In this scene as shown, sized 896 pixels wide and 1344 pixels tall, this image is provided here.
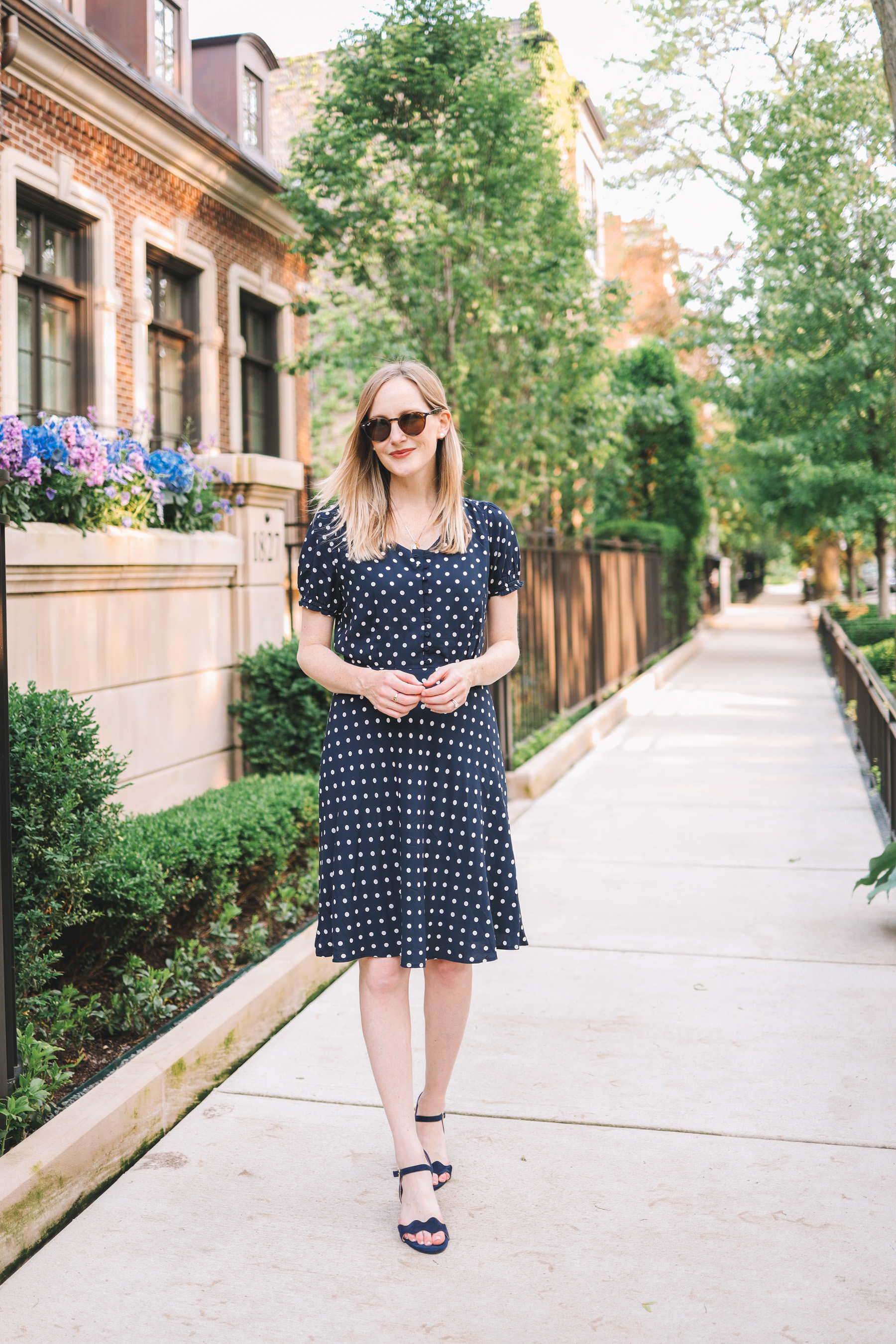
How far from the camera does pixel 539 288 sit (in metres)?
12.4

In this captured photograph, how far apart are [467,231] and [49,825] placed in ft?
30.9

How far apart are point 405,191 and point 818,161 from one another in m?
6.14

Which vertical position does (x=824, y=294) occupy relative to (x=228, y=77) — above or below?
below

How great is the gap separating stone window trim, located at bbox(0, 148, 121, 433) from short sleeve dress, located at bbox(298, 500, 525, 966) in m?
7.80

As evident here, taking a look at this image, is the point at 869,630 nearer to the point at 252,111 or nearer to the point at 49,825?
the point at 252,111

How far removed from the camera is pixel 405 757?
276 centimetres

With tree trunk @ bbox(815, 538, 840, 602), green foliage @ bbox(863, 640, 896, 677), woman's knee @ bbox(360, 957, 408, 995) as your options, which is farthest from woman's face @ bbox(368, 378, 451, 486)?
tree trunk @ bbox(815, 538, 840, 602)

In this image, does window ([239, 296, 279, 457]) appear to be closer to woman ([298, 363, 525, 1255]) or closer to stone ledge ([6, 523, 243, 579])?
stone ledge ([6, 523, 243, 579])

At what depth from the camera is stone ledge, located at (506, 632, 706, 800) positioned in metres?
7.91

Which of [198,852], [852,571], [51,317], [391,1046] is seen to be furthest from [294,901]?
[852,571]

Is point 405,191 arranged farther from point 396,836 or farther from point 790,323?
point 396,836

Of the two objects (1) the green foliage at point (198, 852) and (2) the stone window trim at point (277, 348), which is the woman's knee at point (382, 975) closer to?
(1) the green foliage at point (198, 852)

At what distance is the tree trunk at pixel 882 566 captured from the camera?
56.1ft

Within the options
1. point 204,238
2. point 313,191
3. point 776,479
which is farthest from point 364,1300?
point 776,479
